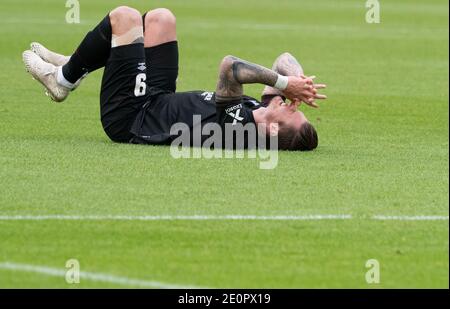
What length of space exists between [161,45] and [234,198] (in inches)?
137

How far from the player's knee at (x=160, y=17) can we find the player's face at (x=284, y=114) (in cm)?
159

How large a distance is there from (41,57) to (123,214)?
13.9ft

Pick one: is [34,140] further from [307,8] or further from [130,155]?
[307,8]

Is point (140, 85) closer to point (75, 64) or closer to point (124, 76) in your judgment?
point (124, 76)

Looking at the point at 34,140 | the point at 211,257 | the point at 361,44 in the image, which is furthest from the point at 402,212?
the point at 361,44

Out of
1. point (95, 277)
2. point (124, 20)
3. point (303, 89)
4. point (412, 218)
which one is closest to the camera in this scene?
point (95, 277)

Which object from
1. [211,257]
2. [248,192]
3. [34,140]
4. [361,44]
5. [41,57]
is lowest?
[211,257]

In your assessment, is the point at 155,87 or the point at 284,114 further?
the point at 155,87

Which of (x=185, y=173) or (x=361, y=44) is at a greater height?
(x=361, y=44)

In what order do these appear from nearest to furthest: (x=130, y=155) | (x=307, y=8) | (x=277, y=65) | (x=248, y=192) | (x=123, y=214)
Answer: (x=123, y=214), (x=248, y=192), (x=130, y=155), (x=277, y=65), (x=307, y=8)

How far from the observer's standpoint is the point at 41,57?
13625 millimetres

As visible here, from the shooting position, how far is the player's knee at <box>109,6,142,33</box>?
12.9 m

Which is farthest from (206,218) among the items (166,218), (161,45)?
(161,45)

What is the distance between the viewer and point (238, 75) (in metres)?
12.2
